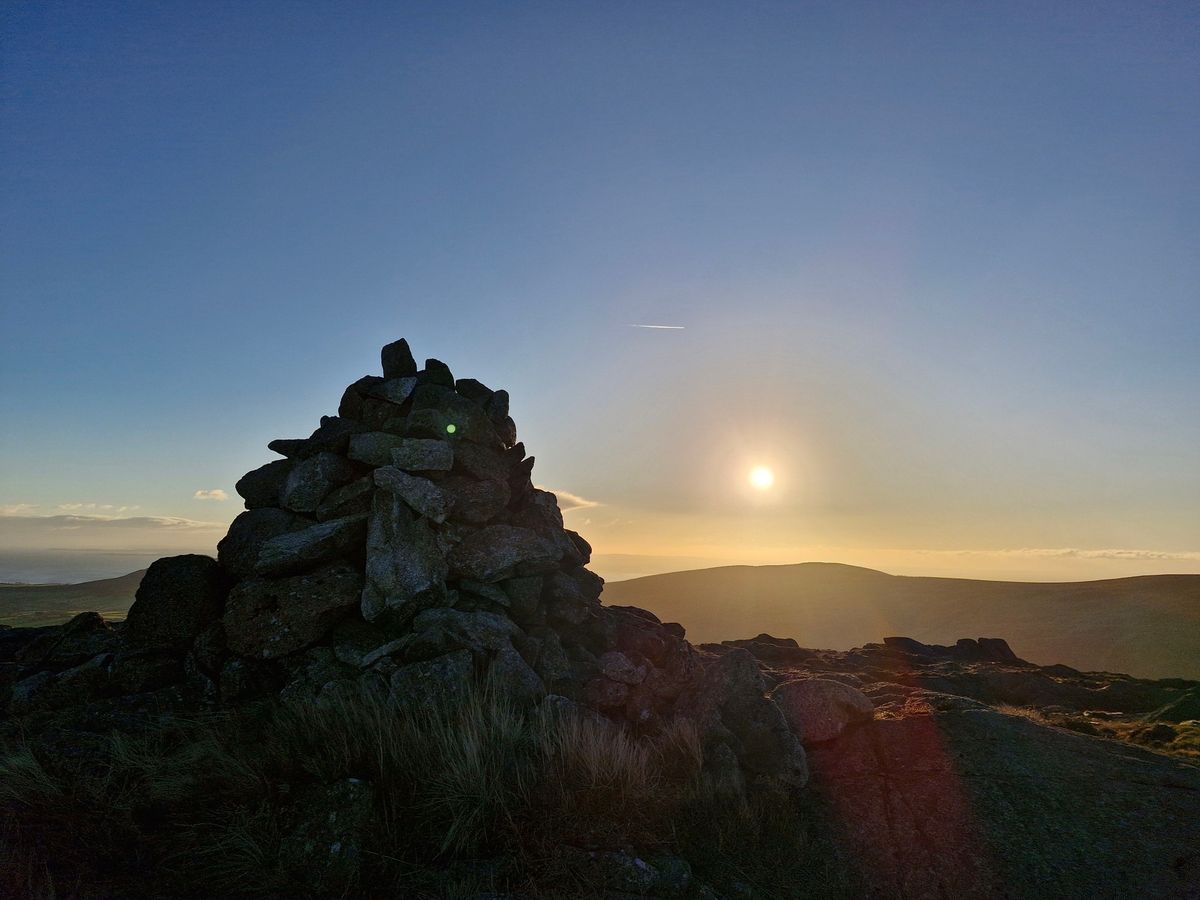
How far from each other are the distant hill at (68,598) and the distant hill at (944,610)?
5448 cm

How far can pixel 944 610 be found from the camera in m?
62.3

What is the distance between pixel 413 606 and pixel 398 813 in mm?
4040

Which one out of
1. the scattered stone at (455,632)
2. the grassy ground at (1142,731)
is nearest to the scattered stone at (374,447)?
the scattered stone at (455,632)

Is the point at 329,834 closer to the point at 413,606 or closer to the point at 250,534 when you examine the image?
the point at 413,606

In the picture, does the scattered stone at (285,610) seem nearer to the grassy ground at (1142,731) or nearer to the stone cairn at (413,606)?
the stone cairn at (413,606)

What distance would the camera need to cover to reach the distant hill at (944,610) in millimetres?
38719

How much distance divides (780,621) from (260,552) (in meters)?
63.3

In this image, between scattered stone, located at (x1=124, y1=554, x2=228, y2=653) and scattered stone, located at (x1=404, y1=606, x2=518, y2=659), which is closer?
scattered stone, located at (x1=404, y1=606, x2=518, y2=659)

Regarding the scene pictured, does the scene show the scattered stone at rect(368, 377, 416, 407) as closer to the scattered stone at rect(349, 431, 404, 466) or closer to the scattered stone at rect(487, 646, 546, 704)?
the scattered stone at rect(349, 431, 404, 466)

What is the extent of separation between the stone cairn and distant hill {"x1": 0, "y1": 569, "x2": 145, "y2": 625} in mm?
41963

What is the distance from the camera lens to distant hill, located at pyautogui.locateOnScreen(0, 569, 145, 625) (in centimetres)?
5104

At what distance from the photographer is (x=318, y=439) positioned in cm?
1252

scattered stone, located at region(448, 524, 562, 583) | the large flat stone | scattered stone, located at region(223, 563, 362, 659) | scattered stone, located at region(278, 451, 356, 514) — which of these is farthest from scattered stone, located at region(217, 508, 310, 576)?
scattered stone, located at region(448, 524, 562, 583)

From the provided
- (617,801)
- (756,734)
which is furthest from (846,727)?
(617,801)
